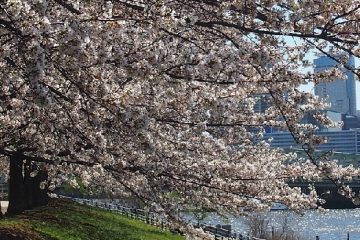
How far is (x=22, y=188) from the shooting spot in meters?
19.6

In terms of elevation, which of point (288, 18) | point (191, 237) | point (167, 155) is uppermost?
point (288, 18)

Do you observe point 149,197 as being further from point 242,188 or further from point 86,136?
point 86,136

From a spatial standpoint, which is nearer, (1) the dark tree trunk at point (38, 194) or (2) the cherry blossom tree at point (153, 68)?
(2) the cherry blossom tree at point (153, 68)

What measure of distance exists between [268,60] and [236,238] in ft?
77.2

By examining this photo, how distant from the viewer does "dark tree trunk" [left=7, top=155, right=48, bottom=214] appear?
17.9m

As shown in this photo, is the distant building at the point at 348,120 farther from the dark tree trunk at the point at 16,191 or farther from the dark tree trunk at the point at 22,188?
the dark tree trunk at the point at 16,191

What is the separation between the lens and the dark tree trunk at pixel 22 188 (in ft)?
58.7

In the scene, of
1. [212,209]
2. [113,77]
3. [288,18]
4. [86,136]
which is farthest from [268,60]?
[212,209]

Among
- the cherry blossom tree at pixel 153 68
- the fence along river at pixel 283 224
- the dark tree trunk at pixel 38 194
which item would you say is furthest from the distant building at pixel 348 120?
the dark tree trunk at pixel 38 194

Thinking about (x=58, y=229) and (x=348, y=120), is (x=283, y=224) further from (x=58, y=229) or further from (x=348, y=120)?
(x=58, y=229)

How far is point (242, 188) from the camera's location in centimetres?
1104

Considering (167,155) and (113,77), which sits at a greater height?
(113,77)

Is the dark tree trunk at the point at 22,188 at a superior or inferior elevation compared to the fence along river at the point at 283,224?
superior

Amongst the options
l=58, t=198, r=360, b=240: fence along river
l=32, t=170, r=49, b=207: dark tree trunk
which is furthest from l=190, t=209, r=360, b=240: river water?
l=32, t=170, r=49, b=207: dark tree trunk
